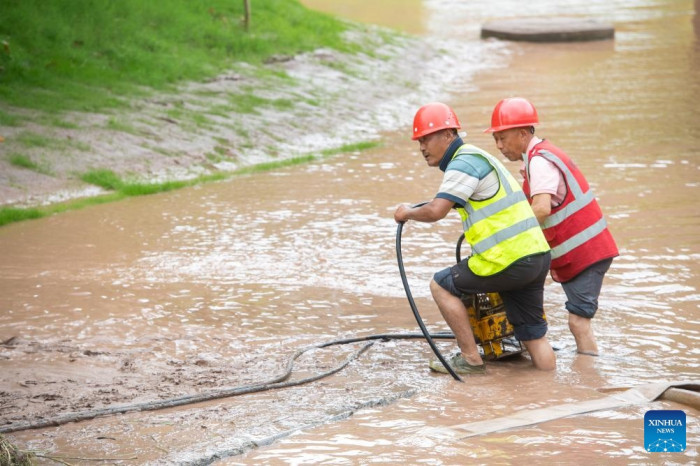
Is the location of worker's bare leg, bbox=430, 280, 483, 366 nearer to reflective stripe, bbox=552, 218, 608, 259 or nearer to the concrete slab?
reflective stripe, bbox=552, 218, 608, 259

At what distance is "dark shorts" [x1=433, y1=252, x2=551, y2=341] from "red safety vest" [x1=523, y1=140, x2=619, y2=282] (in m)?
0.31

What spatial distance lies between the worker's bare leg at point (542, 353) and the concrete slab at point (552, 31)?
21.5m

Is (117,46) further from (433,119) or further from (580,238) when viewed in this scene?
(580,238)

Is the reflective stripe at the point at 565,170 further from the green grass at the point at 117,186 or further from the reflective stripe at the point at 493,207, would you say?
the green grass at the point at 117,186

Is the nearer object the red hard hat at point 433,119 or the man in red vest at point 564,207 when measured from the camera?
the red hard hat at point 433,119

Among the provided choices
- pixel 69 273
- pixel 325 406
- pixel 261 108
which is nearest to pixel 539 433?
pixel 325 406

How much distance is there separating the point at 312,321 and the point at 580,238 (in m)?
2.28

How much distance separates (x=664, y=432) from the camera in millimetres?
5047

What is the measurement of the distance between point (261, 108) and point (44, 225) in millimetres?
6218

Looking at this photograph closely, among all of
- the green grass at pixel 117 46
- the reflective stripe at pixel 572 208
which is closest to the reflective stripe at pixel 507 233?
the reflective stripe at pixel 572 208

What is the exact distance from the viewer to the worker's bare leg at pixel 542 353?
21.1 ft

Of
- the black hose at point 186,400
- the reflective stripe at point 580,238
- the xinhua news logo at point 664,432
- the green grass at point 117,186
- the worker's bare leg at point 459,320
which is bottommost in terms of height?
the black hose at point 186,400

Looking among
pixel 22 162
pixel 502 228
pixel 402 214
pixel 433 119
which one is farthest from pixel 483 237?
pixel 22 162

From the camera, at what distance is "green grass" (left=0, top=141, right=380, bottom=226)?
35.8 feet
